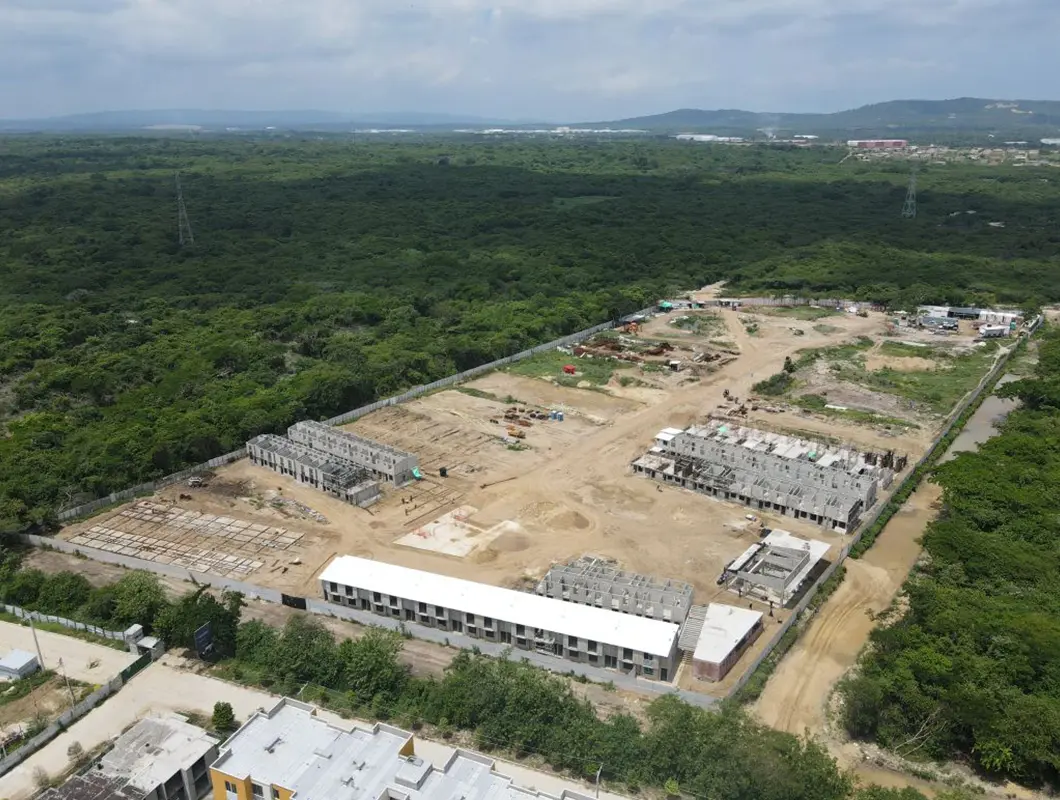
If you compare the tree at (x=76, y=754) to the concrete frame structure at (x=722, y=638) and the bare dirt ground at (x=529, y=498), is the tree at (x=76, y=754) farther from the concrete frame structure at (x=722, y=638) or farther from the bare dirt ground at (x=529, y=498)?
the concrete frame structure at (x=722, y=638)

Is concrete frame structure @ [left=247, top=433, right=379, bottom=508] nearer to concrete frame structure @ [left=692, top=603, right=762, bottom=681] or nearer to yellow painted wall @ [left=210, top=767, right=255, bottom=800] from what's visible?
concrete frame structure @ [left=692, top=603, right=762, bottom=681]

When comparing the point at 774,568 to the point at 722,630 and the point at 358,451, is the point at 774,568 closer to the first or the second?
the point at 722,630

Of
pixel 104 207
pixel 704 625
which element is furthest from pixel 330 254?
pixel 704 625

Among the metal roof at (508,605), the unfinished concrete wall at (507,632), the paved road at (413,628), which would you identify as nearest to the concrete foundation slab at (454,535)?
the metal roof at (508,605)

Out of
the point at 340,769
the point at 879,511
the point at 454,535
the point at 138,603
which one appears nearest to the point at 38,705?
the point at 138,603

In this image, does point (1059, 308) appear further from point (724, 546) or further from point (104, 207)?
point (104, 207)

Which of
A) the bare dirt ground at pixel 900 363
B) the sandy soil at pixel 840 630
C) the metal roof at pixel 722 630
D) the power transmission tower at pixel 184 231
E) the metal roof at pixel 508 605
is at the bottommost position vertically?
the sandy soil at pixel 840 630
